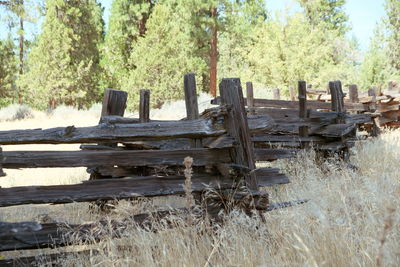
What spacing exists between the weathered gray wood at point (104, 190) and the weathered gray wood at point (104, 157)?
17 centimetres

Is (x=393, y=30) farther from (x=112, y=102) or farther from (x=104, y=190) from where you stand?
(x=104, y=190)

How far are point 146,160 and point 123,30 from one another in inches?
882

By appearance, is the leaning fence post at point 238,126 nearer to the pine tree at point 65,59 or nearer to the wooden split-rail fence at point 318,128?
the wooden split-rail fence at point 318,128

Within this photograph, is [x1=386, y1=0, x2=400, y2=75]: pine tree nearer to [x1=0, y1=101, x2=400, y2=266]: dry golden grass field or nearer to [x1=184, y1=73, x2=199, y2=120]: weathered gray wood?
[x1=0, y1=101, x2=400, y2=266]: dry golden grass field

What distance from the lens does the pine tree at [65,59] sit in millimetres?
22094

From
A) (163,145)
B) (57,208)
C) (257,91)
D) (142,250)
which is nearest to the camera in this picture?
(142,250)

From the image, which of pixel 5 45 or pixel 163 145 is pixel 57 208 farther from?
pixel 5 45

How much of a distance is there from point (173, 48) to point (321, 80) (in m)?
8.01

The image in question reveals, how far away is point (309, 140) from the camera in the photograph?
6.93 metres

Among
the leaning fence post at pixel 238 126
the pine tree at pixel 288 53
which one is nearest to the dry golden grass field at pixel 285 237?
the leaning fence post at pixel 238 126

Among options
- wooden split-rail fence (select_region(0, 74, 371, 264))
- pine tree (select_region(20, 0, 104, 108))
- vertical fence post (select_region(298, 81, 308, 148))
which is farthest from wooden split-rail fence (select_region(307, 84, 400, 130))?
pine tree (select_region(20, 0, 104, 108))

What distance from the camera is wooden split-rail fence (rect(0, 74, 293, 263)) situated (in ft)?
10.7

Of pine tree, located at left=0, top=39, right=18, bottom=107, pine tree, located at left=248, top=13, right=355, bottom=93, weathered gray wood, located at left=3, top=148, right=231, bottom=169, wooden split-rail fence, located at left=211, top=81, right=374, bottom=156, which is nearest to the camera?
weathered gray wood, located at left=3, top=148, right=231, bottom=169

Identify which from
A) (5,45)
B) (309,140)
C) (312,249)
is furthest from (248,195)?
(5,45)
